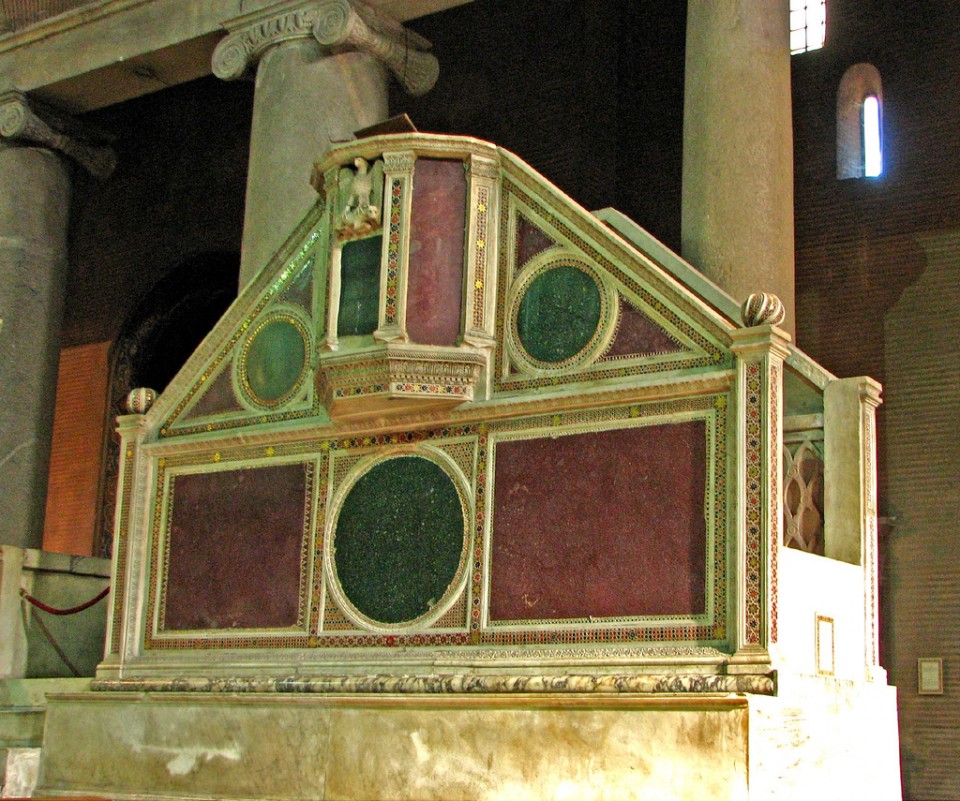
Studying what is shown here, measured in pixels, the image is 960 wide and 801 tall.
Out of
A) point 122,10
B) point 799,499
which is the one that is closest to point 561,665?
point 799,499

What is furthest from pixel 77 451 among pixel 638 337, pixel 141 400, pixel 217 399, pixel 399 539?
pixel 638 337

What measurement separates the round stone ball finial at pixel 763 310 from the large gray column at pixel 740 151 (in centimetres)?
228

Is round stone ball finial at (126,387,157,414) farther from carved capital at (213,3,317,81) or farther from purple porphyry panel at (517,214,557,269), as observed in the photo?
carved capital at (213,3,317,81)

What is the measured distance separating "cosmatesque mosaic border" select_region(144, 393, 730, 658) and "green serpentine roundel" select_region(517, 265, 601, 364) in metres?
0.33

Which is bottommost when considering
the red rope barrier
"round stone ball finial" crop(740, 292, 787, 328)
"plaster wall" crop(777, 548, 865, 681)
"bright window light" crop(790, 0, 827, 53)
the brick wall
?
"plaster wall" crop(777, 548, 865, 681)

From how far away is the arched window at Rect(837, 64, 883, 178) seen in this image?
38.7ft

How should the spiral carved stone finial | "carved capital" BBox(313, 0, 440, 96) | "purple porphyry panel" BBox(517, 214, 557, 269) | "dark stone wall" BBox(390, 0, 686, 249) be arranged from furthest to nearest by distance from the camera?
the spiral carved stone finial → "dark stone wall" BBox(390, 0, 686, 249) → "carved capital" BBox(313, 0, 440, 96) → "purple porphyry panel" BBox(517, 214, 557, 269)

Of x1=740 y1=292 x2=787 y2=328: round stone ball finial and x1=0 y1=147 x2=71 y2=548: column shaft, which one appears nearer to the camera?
x1=740 y1=292 x2=787 y2=328: round stone ball finial

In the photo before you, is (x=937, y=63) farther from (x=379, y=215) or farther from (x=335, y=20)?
(x=379, y=215)

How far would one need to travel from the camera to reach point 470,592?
6.73 metres

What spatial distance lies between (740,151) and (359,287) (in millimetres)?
2757

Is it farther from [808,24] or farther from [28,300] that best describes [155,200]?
[808,24]

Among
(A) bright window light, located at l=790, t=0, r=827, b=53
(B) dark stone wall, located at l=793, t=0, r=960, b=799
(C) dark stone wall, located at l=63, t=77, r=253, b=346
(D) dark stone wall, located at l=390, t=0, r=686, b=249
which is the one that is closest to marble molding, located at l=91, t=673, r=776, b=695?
(B) dark stone wall, located at l=793, t=0, r=960, b=799

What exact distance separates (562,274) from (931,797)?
5448 millimetres
